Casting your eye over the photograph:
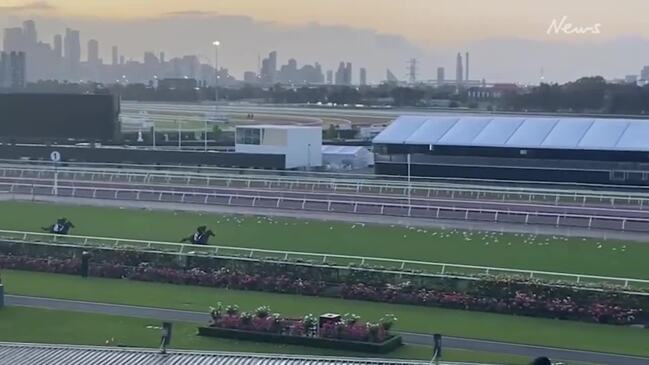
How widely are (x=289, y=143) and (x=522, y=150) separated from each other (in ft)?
28.8

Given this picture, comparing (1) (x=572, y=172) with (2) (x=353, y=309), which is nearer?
(2) (x=353, y=309)

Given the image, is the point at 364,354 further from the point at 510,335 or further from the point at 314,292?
the point at 314,292

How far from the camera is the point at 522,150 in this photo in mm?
36500

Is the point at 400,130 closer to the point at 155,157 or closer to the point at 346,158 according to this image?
the point at 346,158

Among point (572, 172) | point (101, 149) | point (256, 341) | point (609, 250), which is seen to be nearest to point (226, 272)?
point (256, 341)

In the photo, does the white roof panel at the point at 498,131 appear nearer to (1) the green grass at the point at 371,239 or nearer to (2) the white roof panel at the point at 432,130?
(2) the white roof panel at the point at 432,130

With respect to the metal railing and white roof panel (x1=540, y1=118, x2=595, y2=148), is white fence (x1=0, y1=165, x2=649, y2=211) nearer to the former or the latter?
the metal railing

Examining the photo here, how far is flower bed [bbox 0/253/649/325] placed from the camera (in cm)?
1598

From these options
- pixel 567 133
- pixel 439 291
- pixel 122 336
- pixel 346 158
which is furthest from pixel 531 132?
pixel 122 336

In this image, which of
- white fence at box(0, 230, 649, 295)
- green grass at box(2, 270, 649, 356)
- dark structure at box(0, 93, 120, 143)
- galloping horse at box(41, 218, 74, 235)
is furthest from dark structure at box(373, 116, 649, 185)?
green grass at box(2, 270, 649, 356)

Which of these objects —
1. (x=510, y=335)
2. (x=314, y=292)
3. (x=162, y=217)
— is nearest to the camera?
(x=510, y=335)

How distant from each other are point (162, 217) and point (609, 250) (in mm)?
11173

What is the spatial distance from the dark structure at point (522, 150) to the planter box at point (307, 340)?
873 inches

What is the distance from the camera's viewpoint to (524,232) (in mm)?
24922
